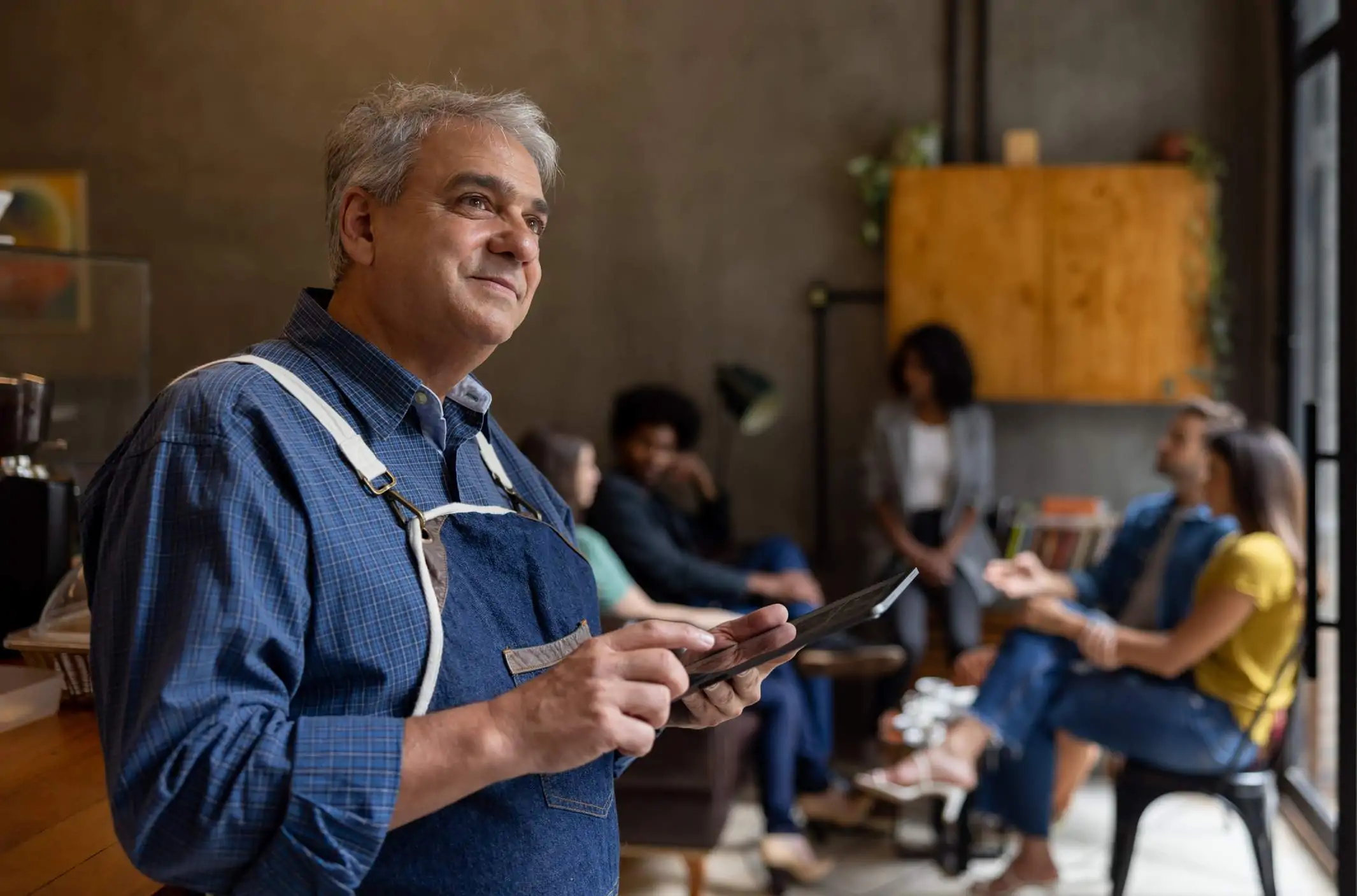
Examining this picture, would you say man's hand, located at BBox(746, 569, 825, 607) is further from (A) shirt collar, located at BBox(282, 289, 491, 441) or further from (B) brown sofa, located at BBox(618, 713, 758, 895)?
(A) shirt collar, located at BBox(282, 289, 491, 441)

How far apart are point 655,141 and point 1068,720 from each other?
316 centimetres

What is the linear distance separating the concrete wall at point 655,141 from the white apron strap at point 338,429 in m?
4.34

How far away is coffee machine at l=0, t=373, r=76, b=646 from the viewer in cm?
207

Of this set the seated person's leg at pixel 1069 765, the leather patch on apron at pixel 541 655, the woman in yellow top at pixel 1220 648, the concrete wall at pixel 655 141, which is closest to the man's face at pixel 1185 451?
the woman in yellow top at pixel 1220 648

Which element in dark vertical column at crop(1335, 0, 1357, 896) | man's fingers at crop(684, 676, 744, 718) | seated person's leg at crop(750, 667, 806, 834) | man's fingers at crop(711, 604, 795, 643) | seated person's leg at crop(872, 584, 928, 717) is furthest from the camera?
seated person's leg at crop(872, 584, 928, 717)

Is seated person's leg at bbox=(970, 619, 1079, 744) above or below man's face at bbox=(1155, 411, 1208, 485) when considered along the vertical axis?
below

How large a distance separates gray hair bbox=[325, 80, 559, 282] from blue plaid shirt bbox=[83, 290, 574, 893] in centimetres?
26

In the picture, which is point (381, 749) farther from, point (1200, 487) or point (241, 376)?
point (1200, 487)

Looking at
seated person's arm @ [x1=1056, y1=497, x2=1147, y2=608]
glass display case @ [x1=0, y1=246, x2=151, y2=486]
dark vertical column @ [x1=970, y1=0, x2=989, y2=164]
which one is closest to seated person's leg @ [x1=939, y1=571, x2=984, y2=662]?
seated person's arm @ [x1=1056, y1=497, x2=1147, y2=608]

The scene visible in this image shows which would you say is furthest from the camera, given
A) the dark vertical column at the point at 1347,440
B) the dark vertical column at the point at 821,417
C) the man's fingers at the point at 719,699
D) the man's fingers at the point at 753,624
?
the dark vertical column at the point at 821,417

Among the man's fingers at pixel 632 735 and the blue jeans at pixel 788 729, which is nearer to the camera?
the man's fingers at pixel 632 735

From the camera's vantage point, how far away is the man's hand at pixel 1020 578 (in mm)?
3582

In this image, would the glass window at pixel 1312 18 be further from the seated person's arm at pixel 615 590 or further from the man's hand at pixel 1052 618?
the seated person's arm at pixel 615 590

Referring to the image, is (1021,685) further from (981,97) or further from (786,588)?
(981,97)
